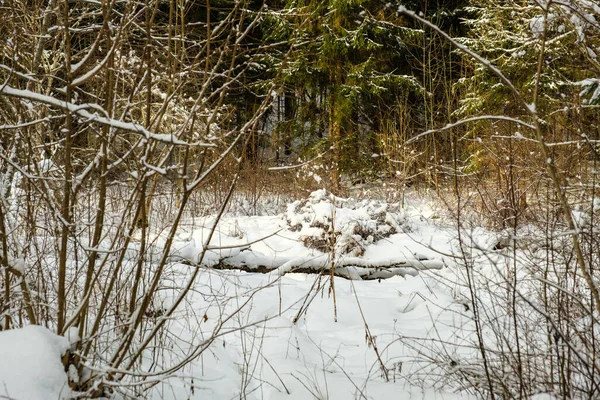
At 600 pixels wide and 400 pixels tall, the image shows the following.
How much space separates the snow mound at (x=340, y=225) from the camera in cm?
552

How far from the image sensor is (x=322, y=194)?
6.63m

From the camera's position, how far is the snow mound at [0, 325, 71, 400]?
152 centimetres

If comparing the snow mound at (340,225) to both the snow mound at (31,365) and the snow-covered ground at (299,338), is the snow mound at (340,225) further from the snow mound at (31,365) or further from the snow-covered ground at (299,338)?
the snow mound at (31,365)

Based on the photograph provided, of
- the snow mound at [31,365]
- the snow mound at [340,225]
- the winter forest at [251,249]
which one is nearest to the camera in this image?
the snow mound at [31,365]

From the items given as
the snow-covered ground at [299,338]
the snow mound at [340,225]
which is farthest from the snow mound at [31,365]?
the snow mound at [340,225]

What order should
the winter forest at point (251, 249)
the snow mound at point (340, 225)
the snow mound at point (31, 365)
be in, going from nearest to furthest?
1. the snow mound at point (31, 365)
2. the winter forest at point (251, 249)
3. the snow mound at point (340, 225)

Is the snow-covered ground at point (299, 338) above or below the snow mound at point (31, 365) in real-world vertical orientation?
below

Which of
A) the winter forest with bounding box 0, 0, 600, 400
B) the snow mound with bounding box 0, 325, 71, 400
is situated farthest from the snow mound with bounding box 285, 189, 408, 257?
the snow mound with bounding box 0, 325, 71, 400

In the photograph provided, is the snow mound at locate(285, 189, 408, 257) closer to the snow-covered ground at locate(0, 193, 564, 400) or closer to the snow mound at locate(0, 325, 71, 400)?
the snow-covered ground at locate(0, 193, 564, 400)

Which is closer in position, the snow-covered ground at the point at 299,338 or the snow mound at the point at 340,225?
the snow-covered ground at the point at 299,338

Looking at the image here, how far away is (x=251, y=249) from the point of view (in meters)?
4.91

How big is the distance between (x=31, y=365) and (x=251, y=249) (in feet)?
11.1

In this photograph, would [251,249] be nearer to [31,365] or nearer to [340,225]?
[340,225]

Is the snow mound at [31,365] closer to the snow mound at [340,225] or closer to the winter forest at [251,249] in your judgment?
the winter forest at [251,249]
